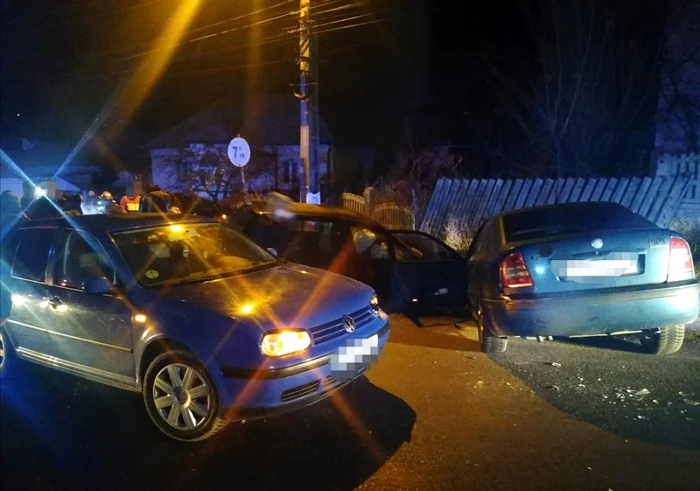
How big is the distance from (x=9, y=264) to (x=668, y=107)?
41.6 ft

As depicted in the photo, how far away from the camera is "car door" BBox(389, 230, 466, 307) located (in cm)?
709

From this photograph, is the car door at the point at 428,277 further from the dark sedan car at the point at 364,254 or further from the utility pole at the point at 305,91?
the utility pole at the point at 305,91

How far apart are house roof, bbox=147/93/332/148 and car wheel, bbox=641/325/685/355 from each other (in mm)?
26244

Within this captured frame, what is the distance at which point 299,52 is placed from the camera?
1297 cm

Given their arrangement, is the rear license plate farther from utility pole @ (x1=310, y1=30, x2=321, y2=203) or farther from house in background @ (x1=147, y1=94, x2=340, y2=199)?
house in background @ (x1=147, y1=94, x2=340, y2=199)

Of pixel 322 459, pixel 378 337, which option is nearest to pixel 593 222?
Result: pixel 378 337

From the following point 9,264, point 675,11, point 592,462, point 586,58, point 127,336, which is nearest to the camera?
point 592,462

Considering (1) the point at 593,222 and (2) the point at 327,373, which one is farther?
(1) the point at 593,222

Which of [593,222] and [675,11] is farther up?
[675,11]

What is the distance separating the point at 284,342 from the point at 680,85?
12.1 metres

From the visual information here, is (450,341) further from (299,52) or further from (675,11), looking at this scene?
(675,11)

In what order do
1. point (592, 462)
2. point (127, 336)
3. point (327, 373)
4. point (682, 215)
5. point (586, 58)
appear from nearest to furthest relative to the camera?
point (592, 462), point (327, 373), point (127, 336), point (682, 215), point (586, 58)

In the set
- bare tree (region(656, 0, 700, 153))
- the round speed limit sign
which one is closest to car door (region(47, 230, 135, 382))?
the round speed limit sign

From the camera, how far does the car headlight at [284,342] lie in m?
3.95
